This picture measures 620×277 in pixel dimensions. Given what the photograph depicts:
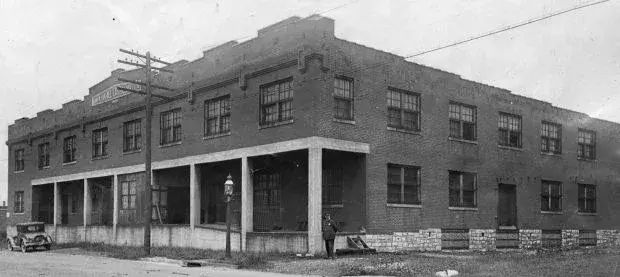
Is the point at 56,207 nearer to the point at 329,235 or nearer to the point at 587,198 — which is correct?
the point at 329,235

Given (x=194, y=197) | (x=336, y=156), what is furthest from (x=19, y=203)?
(x=336, y=156)

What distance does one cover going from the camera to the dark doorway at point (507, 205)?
3604 centimetres

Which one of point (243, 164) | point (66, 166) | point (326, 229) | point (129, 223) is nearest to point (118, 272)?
point (326, 229)

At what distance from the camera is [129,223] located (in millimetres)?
39281

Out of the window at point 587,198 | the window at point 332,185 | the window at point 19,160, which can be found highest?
the window at point 19,160

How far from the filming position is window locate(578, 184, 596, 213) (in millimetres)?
41188

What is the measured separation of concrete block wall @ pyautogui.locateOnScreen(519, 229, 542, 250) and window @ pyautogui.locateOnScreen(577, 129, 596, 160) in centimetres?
659

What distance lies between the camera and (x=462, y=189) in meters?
33.5

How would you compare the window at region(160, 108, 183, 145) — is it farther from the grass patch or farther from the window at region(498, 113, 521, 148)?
the window at region(498, 113, 521, 148)

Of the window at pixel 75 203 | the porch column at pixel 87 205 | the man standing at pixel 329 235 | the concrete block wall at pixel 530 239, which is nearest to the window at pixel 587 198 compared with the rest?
the concrete block wall at pixel 530 239

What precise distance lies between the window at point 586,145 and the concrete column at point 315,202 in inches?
817

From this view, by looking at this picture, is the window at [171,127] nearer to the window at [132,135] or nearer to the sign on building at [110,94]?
the window at [132,135]

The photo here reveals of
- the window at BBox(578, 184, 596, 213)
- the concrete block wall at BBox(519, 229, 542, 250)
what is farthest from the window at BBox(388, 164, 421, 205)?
the window at BBox(578, 184, 596, 213)

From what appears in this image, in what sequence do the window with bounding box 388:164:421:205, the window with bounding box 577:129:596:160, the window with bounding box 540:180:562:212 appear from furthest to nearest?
1. the window with bounding box 577:129:596:160
2. the window with bounding box 540:180:562:212
3. the window with bounding box 388:164:421:205
